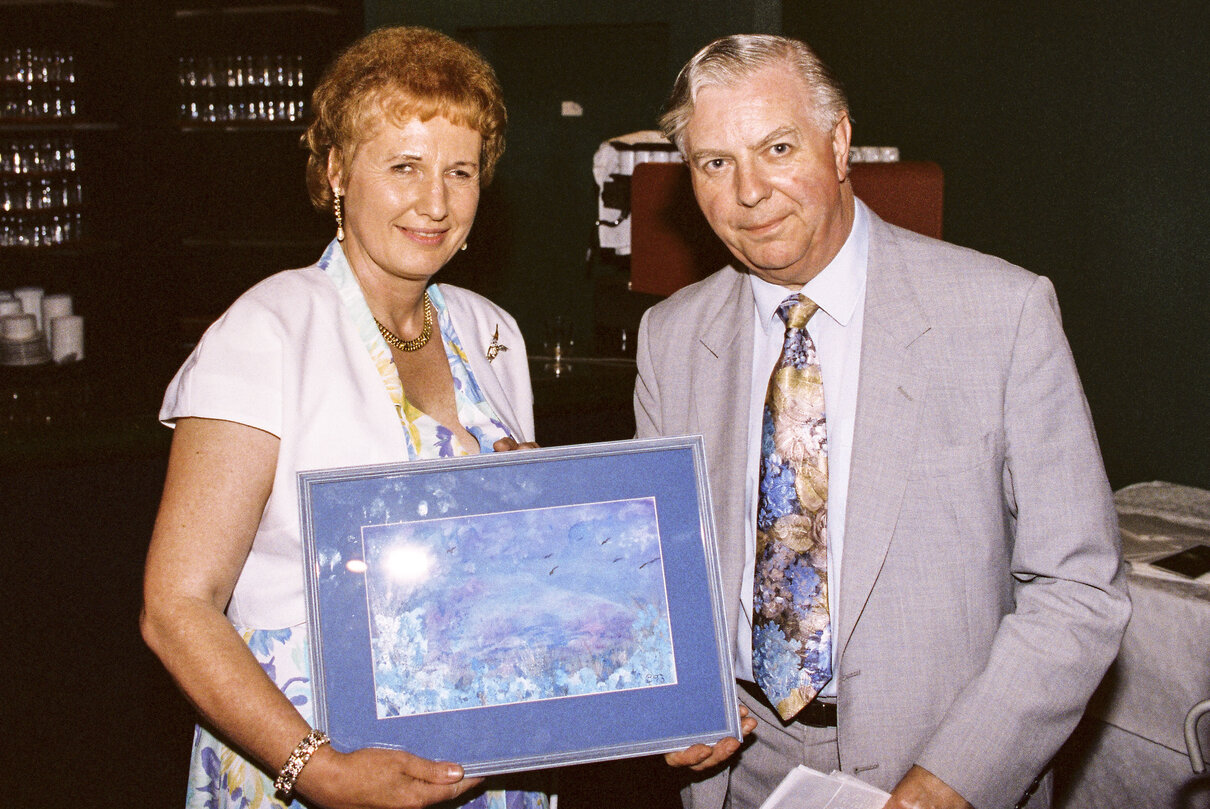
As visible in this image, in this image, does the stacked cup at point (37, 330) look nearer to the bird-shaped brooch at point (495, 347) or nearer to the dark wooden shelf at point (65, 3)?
the dark wooden shelf at point (65, 3)

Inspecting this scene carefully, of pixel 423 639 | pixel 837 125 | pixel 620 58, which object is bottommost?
pixel 423 639

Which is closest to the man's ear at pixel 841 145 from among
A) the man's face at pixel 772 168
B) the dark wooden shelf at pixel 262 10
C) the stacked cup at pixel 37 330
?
the man's face at pixel 772 168

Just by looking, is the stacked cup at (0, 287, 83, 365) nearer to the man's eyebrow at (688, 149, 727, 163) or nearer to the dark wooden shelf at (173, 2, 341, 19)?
the dark wooden shelf at (173, 2, 341, 19)

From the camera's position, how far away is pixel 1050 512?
1.56m

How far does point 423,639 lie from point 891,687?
0.77 meters

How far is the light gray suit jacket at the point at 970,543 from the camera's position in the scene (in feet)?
5.08

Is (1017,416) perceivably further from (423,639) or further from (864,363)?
(423,639)

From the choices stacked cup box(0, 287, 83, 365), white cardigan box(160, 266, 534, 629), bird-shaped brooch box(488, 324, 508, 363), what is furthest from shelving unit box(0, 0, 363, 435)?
white cardigan box(160, 266, 534, 629)

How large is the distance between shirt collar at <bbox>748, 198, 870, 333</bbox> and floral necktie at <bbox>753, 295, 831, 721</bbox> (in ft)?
0.30

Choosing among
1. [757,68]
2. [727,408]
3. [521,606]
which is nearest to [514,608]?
[521,606]

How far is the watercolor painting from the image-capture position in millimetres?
1402

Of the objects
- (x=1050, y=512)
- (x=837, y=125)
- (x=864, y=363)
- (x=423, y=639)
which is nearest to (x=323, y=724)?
(x=423, y=639)

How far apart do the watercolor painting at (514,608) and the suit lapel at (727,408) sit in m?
0.27

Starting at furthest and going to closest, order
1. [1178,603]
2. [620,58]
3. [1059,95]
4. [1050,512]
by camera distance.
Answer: [620,58] < [1059,95] < [1178,603] < [1050,512]
